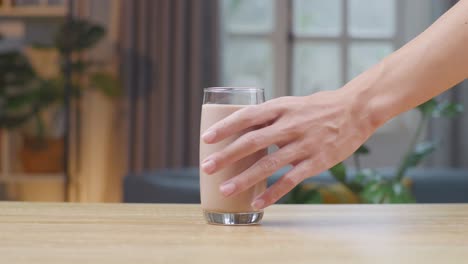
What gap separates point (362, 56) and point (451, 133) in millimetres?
780

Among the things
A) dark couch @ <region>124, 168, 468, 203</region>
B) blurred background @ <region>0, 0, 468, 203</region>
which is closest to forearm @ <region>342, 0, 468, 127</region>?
dark couch @ <region>124, 168, 468, 203</region>

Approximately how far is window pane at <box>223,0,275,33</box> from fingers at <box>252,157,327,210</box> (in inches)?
170

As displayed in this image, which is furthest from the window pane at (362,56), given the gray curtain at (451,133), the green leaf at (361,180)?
the green leaf at (361,180)

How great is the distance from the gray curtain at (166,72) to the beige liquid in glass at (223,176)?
13.3 ft

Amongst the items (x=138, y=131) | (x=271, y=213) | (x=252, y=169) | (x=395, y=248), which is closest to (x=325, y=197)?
(x=271, y=213)

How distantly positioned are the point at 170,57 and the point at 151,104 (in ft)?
1.05

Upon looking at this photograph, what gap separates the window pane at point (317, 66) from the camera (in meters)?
5.18

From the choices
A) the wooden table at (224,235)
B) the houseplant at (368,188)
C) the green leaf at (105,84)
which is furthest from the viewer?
the green leaf at (105,84)

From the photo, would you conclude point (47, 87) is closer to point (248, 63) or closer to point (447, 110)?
point (248, 63)

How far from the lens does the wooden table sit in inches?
24.9

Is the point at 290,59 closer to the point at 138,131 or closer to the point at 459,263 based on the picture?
the point at 138,131

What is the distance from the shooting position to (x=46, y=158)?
4.12 meters

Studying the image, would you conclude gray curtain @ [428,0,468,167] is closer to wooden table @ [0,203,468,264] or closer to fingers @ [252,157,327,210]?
wooden table @ [0,203,468,264]

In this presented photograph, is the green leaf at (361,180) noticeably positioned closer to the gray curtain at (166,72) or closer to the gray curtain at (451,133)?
the gray curtain at (166,72)
